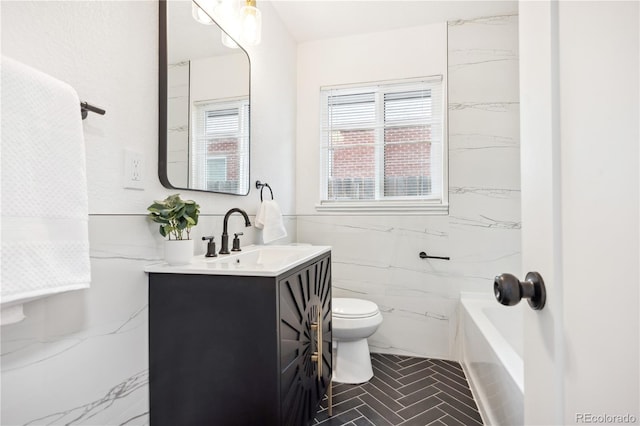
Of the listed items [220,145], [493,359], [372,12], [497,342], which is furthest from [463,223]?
[220,145]

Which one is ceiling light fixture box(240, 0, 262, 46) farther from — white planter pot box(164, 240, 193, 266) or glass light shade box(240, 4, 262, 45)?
white planter pot box(164, 240, 193, 266)

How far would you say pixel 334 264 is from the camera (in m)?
2.76

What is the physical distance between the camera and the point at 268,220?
6.56 ft

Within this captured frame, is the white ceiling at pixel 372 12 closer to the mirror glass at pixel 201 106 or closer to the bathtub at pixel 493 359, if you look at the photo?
the mirror glass at pixel 201 106

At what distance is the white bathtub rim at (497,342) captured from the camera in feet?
4.41

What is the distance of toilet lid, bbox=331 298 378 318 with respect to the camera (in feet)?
6.85

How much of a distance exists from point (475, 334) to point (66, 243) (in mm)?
2093

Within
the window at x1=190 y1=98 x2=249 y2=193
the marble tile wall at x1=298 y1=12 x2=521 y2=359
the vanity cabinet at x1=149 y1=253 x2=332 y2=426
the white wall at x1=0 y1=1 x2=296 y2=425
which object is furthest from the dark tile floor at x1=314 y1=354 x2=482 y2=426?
the window at x1=190 y1=98 x2=249 y2=193

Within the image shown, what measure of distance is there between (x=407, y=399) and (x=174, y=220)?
169 centimetres

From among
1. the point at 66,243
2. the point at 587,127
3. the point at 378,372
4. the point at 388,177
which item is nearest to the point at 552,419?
the point at 587,127

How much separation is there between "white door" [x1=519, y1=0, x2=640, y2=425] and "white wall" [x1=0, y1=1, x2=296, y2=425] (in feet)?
3.69

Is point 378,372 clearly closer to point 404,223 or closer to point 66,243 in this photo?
point 404,223

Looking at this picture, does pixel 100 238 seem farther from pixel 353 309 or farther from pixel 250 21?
pixel 353 309

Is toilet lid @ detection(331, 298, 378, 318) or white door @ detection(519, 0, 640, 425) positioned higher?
white door @ detection(519, 0, 640, 425)
